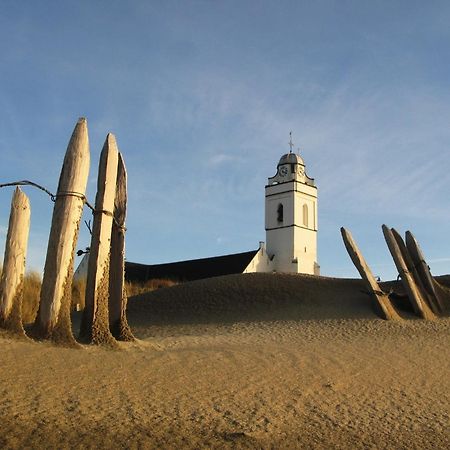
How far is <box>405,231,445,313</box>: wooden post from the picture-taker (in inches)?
492

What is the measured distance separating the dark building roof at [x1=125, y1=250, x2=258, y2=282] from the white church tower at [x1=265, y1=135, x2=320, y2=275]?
214 inches

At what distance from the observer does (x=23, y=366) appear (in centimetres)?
525

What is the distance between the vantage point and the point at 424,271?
1282 centimetres

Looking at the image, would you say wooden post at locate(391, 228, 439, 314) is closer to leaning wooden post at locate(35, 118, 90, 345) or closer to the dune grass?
the dune grass

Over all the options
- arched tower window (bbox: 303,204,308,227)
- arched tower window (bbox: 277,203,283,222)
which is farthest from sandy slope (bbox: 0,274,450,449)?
arched tower window (bbox: 303,204,308,227)

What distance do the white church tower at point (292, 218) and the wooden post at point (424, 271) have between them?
118 ft

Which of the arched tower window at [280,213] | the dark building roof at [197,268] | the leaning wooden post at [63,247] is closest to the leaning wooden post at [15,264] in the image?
the leaning wooden post at [63,247]

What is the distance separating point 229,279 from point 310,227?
39.9 m

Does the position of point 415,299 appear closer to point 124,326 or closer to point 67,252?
point 124,326

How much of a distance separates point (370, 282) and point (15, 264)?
7.66 meters

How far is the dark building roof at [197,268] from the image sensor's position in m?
43.1

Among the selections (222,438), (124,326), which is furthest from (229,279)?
(222,438)

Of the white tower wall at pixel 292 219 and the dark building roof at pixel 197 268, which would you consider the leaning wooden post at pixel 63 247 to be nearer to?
the dark building roof at pixel 197 268

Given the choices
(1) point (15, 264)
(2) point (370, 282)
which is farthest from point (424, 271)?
(1) point (15, 264)
